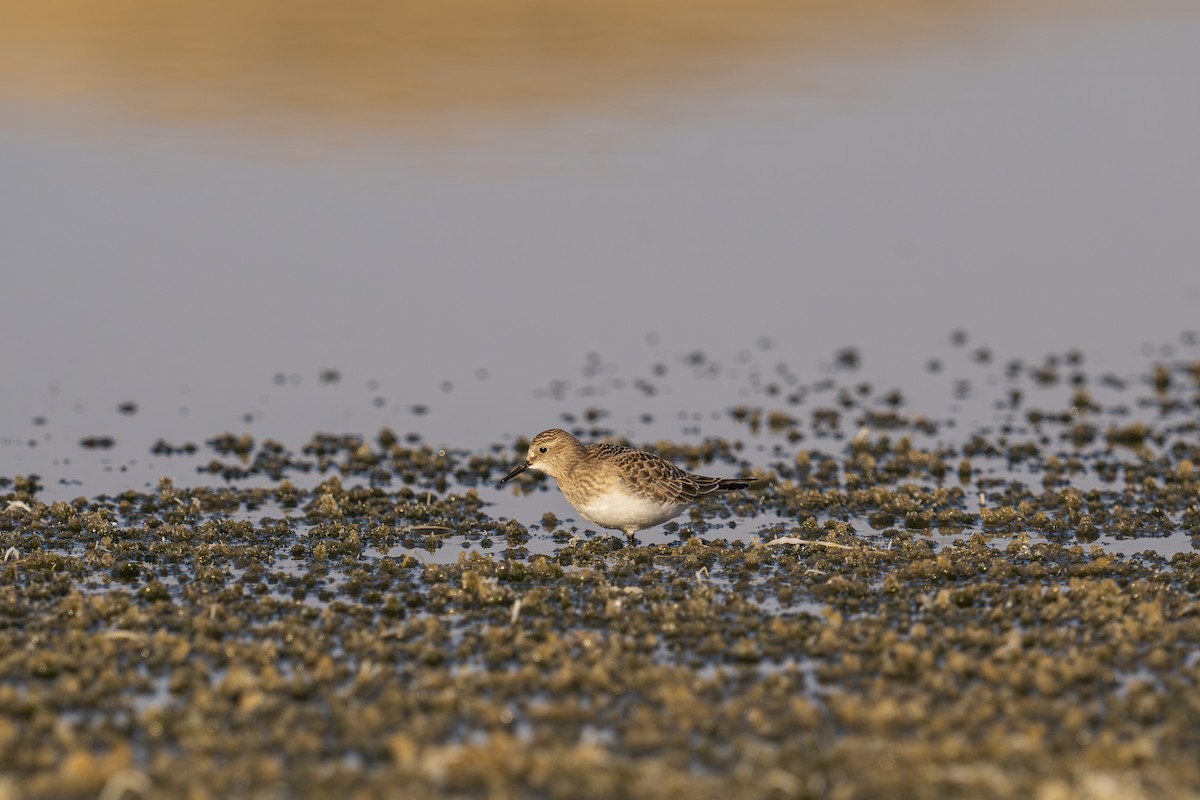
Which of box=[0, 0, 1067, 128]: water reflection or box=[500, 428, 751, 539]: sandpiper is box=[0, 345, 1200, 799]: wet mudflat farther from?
box=[0, 0, 1067, 128]: water reflection

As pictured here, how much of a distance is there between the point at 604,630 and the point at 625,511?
3.63 metres

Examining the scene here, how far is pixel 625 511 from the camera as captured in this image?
59.5 feet

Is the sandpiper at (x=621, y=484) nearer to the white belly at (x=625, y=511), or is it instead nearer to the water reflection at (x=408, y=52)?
the white belly at (x=625, y=511)

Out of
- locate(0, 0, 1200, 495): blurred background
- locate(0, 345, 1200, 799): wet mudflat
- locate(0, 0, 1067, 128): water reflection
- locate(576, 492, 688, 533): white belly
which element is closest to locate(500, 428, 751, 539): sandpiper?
locate(576, 492, 688, 533): white belly

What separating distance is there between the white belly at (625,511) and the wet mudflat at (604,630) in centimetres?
32

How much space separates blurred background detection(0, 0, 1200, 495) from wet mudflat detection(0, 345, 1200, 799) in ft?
12.1

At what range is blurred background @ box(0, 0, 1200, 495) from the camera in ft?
88.3

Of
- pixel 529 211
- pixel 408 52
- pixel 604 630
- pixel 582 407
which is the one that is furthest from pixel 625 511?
pixel 408 52

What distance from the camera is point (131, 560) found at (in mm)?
16828

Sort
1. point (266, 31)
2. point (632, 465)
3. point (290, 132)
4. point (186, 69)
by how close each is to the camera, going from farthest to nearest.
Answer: point (266, 31), point (186, 69), point (290, 132), point (632, 465)

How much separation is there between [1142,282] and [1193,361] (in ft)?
15.9

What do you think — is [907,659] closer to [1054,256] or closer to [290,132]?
[1054,256]

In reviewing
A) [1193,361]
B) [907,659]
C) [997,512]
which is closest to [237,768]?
[907,659]

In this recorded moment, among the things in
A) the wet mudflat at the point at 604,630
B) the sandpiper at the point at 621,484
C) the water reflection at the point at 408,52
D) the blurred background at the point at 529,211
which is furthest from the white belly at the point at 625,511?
the water reflection at the point at 408,52
